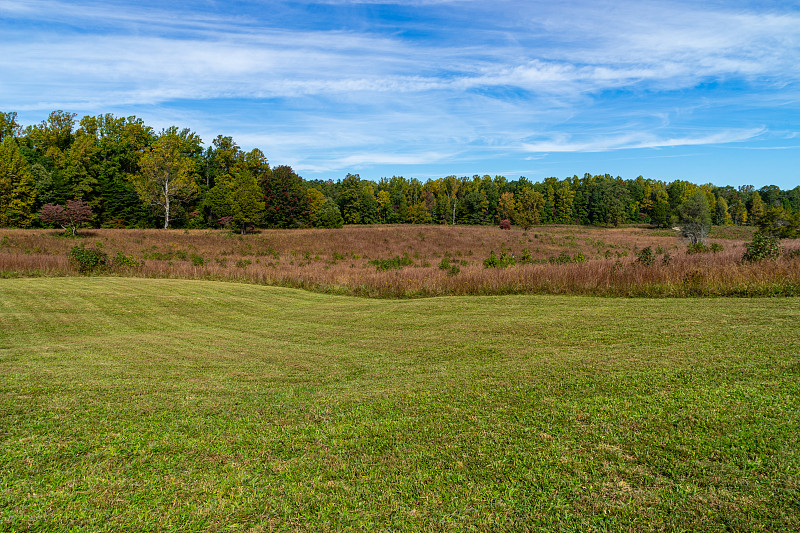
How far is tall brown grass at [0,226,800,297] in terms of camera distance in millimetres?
11750

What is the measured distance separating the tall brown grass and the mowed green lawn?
13.2 feet

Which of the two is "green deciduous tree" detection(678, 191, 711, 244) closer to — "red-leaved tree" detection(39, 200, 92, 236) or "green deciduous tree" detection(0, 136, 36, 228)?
"red-leaved tree" detection(39, 200, 92, 236)

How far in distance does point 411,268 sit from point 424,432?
1870 centimetres

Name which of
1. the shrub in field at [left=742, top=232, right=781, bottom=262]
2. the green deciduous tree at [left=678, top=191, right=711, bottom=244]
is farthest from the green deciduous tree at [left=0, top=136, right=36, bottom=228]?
the green deciduous tree at [left=678, top=191, right=711, bottom=244]

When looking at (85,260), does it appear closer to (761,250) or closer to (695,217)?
(761,250)

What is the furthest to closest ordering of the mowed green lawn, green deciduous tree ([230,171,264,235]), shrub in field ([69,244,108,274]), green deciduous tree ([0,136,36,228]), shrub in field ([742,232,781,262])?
1. green deciduous tree ([0,136,36,228])
2. green deciduous tree ([230,171,264,235])
3. shrub in field ([69,244,108,274])
4. shrub in field ([742,232,781,262])
5. the mowed green lawn

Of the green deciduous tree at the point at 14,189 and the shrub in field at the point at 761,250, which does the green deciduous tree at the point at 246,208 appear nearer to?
the green deciduous tree at the point at 14,189

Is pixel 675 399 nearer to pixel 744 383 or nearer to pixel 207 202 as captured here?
pixel 744 383

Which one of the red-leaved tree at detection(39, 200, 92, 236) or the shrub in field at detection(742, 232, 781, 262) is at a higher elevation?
the red-leaved tree at detection(39, 200, 92, 236)

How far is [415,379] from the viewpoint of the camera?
5.59m

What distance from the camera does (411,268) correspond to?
22547 millimetres

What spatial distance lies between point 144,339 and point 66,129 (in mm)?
68458

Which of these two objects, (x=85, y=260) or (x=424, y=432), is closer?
(x=424, y=432)

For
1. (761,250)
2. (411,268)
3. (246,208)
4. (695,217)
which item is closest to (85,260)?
(411,268)
